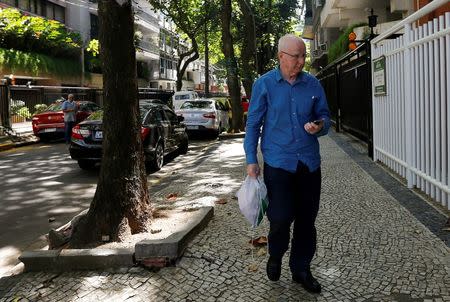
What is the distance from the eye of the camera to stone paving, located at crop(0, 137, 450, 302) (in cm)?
383

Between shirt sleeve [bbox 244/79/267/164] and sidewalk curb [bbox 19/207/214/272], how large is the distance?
1137 mm

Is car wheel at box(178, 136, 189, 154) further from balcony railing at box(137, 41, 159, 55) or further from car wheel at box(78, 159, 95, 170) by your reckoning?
balcony railing at box(137, 41, 159, 55)

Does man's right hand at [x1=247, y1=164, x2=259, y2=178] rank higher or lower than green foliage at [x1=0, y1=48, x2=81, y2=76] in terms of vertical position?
lower

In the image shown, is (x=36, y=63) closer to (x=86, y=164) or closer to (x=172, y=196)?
(x=86, y=164)

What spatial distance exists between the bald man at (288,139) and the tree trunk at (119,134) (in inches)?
72.7

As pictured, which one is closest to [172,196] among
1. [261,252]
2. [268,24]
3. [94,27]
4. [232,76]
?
[261,252]

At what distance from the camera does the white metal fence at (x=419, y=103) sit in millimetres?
5629

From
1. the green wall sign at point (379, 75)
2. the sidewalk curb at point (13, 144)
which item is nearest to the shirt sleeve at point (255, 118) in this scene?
the green wall sign at point (379, 75)

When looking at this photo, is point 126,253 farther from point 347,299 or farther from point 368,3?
point 368,3

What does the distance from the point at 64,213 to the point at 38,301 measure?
146 inches

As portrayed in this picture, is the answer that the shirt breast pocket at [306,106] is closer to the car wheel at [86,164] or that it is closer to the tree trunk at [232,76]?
the car wheel at [86,164]

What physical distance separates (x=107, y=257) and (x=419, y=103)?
422 cm

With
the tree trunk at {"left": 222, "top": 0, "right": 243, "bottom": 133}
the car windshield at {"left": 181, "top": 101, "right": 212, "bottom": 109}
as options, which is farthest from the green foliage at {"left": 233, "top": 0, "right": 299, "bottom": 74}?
the car windshield at {"left": 181, "top": 101, "right": 212, "bottom": 109}

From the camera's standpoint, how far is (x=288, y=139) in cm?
372
